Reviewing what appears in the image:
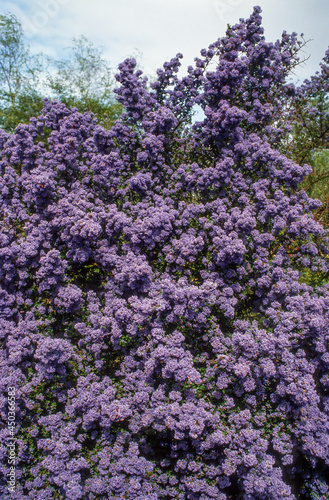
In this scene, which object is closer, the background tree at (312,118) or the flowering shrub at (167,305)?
the flowering shrub at (167,305)

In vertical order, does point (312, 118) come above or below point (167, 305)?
above

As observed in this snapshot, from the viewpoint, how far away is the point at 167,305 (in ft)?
14.1

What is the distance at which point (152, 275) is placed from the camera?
491 cm

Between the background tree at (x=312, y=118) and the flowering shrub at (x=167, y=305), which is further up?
the background tree at (x=312, y=118)

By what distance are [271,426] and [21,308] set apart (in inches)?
159

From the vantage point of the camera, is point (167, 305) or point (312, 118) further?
point (312, 118)

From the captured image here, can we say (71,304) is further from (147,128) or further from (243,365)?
(147,128)

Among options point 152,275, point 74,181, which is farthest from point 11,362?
point 74,181

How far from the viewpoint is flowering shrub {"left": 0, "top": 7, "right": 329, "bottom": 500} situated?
13.7 feet

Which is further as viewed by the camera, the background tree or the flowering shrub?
the background tree

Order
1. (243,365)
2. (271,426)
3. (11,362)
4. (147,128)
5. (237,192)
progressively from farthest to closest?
(147,128), (237,192), (11,362), (271,426), (243,365)

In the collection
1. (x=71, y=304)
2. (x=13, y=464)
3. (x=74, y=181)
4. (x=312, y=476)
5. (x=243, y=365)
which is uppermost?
(x=74, y=181)

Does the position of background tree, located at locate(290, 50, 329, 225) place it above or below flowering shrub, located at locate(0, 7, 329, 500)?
above

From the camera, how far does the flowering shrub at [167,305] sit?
417cm
